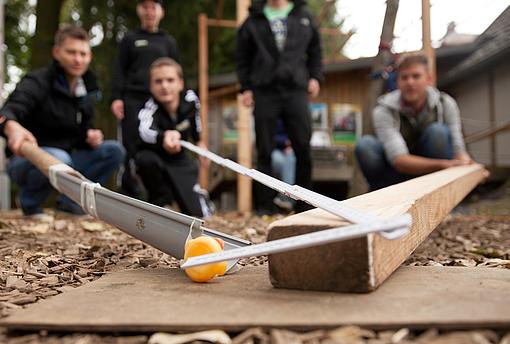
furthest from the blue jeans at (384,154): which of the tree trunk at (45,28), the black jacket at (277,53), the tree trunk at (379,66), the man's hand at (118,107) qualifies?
the tree trunk at (45,28)

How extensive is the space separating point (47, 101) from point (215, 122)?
7.31 meters

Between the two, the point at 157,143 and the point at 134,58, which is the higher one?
the point at 134,58

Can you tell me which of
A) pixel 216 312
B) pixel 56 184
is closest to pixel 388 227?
pixel 216 312

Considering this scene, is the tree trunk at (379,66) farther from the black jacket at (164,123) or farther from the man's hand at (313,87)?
the black jacket at (164,123)

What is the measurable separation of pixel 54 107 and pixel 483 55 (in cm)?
Result: 691

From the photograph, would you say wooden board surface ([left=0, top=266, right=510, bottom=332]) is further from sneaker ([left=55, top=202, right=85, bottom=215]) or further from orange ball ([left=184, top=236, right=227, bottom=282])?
sneaker ([left=55, top=202, right=85, bottom=215])

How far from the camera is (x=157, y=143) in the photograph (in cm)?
396

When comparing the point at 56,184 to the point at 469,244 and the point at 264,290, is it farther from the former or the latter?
the point at 469,244

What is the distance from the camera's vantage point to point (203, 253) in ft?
4.55

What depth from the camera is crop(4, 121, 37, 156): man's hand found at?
2602 millimetres

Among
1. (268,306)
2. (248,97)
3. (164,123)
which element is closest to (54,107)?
(164,123)

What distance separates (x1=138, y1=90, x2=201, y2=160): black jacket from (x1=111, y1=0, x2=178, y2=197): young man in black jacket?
288 mm

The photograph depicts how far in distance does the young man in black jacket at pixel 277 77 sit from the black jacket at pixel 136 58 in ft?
2.73

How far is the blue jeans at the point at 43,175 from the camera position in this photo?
12.3ft
